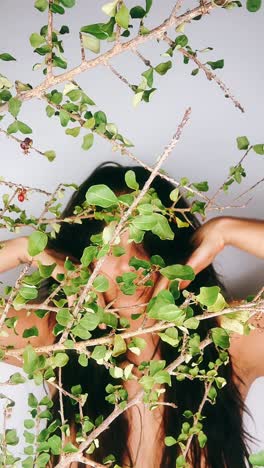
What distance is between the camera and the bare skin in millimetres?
1292

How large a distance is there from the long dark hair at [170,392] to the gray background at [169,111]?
99 mm

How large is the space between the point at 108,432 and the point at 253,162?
2.86 feet

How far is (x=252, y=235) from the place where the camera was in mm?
1291

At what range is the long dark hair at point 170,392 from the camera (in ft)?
4.77

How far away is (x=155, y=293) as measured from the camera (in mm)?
1274

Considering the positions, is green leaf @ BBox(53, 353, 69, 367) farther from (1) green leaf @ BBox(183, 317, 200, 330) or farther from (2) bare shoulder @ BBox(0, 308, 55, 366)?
(2) bare shoulder @ BBox(0, 308, 55, 366)

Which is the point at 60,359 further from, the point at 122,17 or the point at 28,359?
the point at 122,17

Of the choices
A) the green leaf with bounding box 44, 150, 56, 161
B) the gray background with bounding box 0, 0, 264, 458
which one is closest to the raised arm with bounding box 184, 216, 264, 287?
the gray background with bounding box 0, 0, 264, 458

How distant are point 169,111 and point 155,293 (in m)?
0.66

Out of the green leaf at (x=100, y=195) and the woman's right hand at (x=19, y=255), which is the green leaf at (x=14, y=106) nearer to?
the green leaf at (x=100, y=195)

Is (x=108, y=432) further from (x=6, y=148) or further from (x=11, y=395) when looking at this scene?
(x=6, y=148)

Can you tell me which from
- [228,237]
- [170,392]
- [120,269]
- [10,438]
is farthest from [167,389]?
[10,438]

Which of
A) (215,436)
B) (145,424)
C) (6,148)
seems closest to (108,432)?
(145,424)

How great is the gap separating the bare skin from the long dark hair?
31 mm
